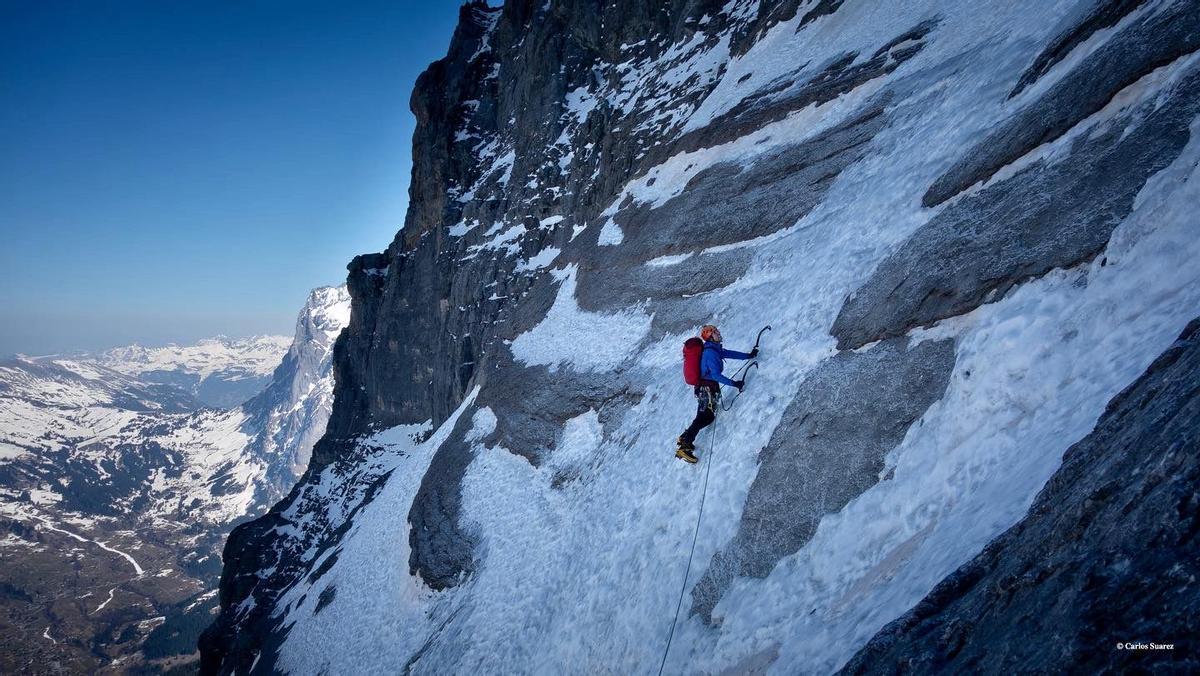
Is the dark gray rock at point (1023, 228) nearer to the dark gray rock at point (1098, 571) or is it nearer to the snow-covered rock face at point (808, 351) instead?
the snow-covered rock face at point (808, 351)

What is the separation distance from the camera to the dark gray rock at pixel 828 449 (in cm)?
848

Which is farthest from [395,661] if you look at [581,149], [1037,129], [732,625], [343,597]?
[581,149]

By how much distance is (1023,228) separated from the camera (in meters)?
8.53

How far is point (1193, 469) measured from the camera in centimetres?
341

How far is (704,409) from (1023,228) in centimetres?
698

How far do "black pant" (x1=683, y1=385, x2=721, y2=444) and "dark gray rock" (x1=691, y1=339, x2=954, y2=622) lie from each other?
6.04ft

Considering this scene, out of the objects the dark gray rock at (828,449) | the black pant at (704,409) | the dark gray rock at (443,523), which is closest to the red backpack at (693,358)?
the black pant at (704,409)

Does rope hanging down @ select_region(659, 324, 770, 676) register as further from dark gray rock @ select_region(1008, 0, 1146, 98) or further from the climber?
dark gray rock @ select_region(1008, 0, 1146, 98)

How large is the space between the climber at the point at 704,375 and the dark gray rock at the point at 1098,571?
674cm

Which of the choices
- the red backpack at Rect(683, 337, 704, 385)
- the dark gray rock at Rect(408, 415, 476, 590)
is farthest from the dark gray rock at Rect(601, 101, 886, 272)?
the dark gray rock at Rect(408, 415, 476, 590)

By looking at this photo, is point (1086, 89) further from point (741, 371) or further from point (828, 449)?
point (741, 371)

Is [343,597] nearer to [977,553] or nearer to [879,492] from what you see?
[879,492]

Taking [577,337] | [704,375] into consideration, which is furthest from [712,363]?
[577,337]

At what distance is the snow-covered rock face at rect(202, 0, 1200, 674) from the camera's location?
6.82 m
